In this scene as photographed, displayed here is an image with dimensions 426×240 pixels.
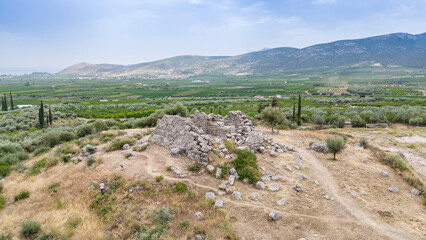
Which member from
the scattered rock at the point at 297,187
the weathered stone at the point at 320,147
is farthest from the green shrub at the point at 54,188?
the weathered stone at the point at 320,147

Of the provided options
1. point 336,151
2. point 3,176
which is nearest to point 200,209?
point 336,151

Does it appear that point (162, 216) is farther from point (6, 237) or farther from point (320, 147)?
point (320, 147)

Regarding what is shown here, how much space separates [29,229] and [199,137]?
1114cm

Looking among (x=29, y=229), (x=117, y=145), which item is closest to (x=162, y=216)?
(x=29, y=229)

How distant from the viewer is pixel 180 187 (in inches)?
525

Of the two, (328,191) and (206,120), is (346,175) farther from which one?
(206,120)

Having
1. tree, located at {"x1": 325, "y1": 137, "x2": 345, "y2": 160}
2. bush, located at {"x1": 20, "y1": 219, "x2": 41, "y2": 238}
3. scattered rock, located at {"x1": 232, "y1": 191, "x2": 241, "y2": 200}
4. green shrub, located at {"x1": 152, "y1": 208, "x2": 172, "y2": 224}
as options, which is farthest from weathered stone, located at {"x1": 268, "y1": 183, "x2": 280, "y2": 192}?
bush, located at {"x1": 20, "y1": 219, "x2": 41, "y2": 238}

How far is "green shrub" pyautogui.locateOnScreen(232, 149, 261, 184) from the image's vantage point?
1475 centimetres

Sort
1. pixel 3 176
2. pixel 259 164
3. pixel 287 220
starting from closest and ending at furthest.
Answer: pixel 287 220 → pixel 259 164 → pixel 3 176

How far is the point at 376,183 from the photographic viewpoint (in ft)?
51.4

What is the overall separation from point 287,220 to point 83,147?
64.7ft

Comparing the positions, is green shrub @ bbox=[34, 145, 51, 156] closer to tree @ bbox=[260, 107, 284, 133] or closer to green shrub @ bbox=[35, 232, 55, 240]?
green shrub @ bbox=[35, 232, 55, 240]

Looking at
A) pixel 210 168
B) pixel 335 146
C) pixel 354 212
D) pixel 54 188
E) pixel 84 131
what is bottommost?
pixel 354 212

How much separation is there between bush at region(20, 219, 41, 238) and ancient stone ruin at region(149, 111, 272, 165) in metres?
9.05
